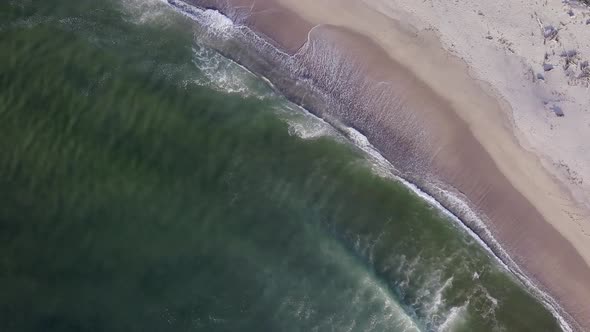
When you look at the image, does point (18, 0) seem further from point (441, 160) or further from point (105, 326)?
point (441, 160)

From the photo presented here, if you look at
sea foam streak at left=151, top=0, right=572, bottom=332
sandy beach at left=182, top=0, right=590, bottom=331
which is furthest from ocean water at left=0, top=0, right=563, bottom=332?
sandy beach at left=182, top=0, right=590, bottom=331

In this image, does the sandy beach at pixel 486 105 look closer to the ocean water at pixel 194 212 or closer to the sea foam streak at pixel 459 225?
Result: the sea foam streak at pixel 459 225

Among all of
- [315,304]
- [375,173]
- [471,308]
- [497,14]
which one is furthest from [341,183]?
[497,14]

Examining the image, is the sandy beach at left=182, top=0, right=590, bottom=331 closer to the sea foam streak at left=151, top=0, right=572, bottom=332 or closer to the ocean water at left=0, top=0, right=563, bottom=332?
the sea foam streak at left=151, top=0, right=572, bottom=332

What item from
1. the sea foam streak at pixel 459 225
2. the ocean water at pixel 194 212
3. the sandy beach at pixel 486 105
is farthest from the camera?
the ocean water at pixel 194 212

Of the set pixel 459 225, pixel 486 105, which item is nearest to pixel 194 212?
pixel 459 225

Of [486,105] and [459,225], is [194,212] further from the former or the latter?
[486,105]

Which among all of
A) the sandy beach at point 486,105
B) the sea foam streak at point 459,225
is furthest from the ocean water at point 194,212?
the sandy beach at point 486,105
